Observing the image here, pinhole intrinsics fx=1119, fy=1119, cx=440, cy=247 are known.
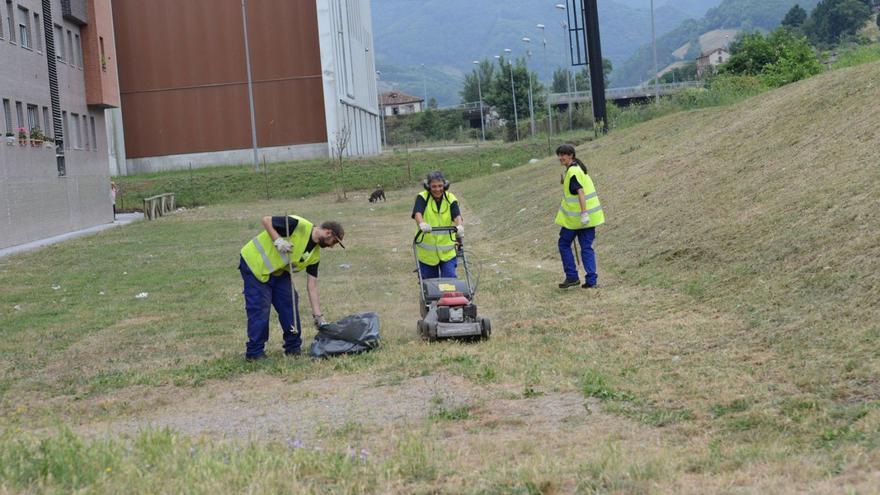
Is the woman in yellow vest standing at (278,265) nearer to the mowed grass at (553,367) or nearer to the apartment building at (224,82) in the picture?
the mowed grass at (553,367)

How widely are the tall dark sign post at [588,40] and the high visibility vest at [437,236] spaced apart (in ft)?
88.5

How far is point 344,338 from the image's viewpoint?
11008mm

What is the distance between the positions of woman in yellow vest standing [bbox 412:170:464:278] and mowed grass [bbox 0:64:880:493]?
2.95 ft

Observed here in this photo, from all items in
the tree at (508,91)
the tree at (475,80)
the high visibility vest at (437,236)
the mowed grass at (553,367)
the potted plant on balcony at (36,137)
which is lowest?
the mowed grass at (553,367)

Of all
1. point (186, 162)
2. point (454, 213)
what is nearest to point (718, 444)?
point (454, 213)

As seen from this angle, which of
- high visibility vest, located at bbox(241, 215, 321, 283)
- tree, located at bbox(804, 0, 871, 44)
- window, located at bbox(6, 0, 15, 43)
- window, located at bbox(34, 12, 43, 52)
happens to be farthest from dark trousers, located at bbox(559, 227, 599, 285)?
tree, located at bbox(804, 0, 871, 44)

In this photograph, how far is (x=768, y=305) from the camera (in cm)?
1086

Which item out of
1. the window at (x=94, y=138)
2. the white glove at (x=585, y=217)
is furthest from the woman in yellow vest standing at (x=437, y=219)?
the window at (x=94, y=138)

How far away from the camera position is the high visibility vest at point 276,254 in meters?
10.7

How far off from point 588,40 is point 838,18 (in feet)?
269

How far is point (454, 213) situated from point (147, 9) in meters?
61.7

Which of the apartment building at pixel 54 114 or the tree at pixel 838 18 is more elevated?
the tree at pixel 838 18

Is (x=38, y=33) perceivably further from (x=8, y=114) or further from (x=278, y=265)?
(x=278, y=265)

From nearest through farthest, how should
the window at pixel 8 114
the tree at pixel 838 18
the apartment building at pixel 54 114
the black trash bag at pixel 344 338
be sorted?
the black trash bag at pixel 344 338 < the window at pixel 8 114 < the apartment building at pixel 54 114 < the tree at pixel 838 18
